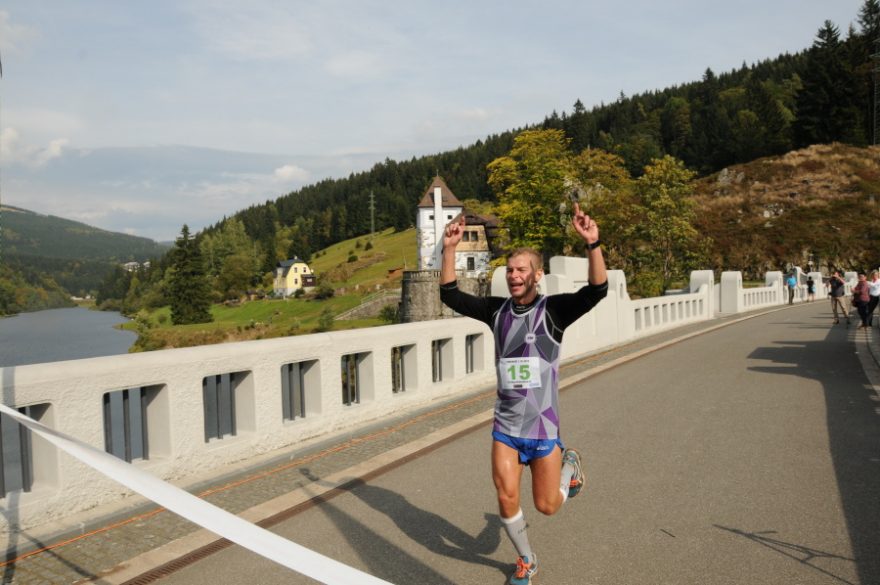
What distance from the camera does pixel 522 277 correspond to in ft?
12.4

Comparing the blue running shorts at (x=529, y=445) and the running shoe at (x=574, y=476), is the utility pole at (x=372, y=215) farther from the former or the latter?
the blue running shorts at (x=529, y=445)

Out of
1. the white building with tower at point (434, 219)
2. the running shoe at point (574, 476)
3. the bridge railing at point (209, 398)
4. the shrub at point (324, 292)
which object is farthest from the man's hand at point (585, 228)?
the shrub at point (324, 292)

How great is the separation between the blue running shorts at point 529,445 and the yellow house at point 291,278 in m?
114

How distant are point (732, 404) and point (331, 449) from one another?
17.4 ft

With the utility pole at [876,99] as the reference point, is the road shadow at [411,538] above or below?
below

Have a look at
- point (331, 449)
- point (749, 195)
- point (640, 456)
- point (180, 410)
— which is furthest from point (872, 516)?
point (749, 195)

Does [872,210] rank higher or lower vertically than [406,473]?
higher

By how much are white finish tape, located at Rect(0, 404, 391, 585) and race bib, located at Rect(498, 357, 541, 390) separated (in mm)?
1728

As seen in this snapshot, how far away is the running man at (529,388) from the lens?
12.2 ft

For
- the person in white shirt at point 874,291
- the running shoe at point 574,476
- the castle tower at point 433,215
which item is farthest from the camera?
the castle tower at point 433,215

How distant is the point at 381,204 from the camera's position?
514 feet

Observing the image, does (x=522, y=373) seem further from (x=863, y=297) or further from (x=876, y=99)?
(x=876, y=99)

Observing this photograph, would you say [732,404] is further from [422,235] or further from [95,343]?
[422,235]

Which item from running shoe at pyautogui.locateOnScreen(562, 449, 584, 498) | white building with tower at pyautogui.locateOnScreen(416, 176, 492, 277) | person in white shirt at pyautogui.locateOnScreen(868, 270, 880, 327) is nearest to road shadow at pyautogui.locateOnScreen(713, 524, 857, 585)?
running shoe at pyautogui.locateOnScreen(562, 449, 584, 498)
